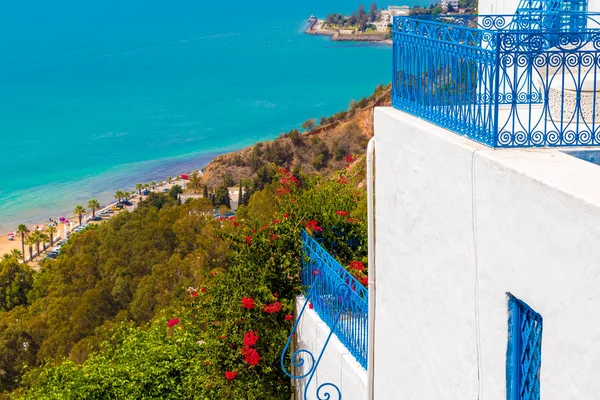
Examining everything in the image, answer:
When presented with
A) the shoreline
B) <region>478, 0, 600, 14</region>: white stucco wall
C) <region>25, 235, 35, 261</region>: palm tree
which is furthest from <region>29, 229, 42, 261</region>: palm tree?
the shoreline

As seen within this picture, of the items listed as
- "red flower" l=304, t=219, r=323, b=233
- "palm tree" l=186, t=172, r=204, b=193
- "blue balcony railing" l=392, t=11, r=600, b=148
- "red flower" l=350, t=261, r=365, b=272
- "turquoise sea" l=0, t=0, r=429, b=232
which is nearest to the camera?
"blue balcony railing" l=392, t=11, r=600, b=148

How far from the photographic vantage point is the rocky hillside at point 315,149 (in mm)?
48469

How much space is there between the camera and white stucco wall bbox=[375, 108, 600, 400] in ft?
8.36

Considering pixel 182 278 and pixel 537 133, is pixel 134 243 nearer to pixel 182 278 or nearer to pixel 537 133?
pixel 182 278

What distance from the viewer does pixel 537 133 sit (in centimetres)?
334

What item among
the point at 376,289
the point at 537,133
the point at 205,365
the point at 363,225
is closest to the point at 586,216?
the point at 537,133

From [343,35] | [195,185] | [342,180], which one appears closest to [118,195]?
[195,185]

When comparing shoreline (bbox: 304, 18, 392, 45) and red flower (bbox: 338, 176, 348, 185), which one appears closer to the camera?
red flower (bbox: 338, 176, 348, 185)

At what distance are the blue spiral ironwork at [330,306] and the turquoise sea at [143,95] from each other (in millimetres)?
54756

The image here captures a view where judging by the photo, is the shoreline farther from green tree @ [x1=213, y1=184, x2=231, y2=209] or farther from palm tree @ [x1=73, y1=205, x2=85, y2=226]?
green tree @ [x1=213, y1=184, x2=231, y2=209]

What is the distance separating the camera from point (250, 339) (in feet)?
20.7

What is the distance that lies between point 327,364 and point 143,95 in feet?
330

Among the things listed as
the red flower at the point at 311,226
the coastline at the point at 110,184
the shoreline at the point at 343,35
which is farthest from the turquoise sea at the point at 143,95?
the red flower at the point at 311,226

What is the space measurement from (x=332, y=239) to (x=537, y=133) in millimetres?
3724
